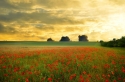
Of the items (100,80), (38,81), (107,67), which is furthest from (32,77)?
(107,67)

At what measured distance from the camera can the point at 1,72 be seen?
7.59m

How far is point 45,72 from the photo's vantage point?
7.32 m

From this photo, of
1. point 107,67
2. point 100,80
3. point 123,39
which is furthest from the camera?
point 123,39

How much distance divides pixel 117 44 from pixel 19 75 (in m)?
29.8

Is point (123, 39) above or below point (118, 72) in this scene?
above

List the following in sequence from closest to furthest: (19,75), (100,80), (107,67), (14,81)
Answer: (100,80)
(14,81)
(19,75)
(107,67)

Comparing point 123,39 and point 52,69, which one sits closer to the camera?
point 52,69

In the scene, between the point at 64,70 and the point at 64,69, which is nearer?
the point at 64,70

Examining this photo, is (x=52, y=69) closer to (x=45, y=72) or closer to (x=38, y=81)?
(x=45, y=72)

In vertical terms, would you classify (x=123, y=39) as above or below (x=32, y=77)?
above

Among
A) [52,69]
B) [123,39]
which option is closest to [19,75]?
[52,69]

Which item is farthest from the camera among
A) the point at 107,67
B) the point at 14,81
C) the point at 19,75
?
the point at 107,67

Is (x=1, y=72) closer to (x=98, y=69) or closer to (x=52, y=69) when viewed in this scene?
(x=52, y=69)

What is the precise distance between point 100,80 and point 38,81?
2.48m
